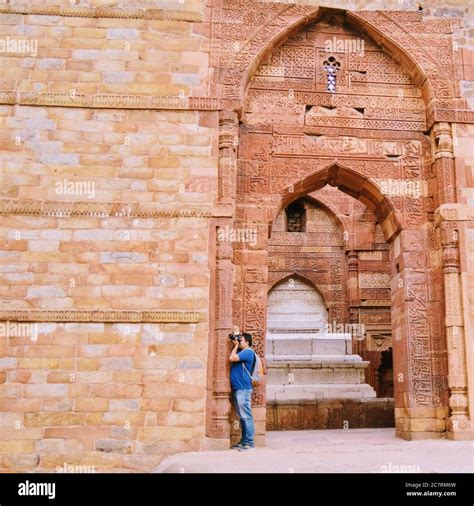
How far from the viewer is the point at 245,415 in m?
6.77

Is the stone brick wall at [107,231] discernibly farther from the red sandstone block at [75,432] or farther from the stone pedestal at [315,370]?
the stone pedestal at [315,370]

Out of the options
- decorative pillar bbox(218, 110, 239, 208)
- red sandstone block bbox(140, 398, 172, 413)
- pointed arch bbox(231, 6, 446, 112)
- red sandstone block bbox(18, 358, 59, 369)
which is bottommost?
red sandstone block bbox(140, 398, 172, 413)

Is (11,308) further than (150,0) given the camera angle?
No

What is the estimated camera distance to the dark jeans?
674 centimetres

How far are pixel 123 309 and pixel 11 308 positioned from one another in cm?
120

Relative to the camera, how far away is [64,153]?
24.0ft

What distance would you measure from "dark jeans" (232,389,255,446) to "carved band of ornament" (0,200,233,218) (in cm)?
200

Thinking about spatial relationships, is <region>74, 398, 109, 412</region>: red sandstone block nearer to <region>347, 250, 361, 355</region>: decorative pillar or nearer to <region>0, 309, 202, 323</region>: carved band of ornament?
<region>0, 309, 202, 323</region>: carved band of ornament

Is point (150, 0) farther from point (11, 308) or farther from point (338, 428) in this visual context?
point (338, 428)

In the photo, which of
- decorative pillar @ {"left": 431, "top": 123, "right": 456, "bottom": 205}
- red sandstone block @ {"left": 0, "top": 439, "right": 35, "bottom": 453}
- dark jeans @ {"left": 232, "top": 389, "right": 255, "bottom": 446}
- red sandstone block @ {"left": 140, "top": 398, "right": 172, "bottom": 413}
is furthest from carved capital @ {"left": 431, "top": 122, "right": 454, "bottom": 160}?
red sandstone block @ {"left": 0, "top": 439, "right": 35, "bottom": 453}

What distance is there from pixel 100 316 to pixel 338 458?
2.90m

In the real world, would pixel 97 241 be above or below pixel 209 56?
below

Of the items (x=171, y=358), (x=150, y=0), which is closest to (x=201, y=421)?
(x=171, y=358)
